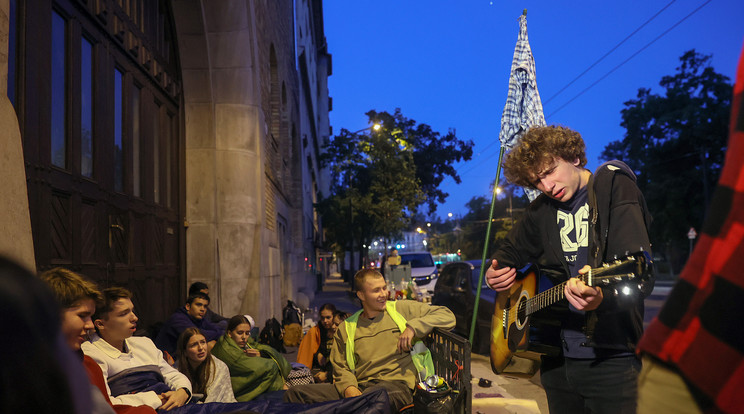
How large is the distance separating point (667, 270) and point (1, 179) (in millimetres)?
60348

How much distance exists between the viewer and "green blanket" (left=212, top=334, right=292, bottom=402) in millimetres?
5859

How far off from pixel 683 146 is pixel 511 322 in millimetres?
42590

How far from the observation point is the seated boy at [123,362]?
13.2 feet

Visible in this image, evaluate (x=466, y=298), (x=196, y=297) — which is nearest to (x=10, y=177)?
(x=196, y=297)

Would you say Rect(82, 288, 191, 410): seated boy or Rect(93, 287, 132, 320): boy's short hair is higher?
Rect(93, 287, 132, 320): boy's short hair

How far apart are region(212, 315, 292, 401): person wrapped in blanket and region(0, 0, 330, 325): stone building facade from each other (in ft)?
4.60

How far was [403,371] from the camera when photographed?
15.5 feet

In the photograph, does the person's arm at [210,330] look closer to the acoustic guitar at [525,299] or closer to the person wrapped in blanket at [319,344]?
the person wrapped in blanket at [319,344]

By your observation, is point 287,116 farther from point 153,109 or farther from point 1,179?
point 1,179

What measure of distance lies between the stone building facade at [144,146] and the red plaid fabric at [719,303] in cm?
302

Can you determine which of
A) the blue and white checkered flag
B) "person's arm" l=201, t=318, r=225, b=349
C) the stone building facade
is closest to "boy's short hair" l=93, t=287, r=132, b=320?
the stone building facade

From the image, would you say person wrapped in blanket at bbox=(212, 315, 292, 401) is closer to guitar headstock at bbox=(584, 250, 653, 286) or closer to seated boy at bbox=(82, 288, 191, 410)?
seated boy at bbox=(82, 288, 191, 410)

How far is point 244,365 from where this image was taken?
5895 millimetres

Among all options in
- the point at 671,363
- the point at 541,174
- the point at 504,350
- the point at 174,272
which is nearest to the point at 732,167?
the point at 671,363
